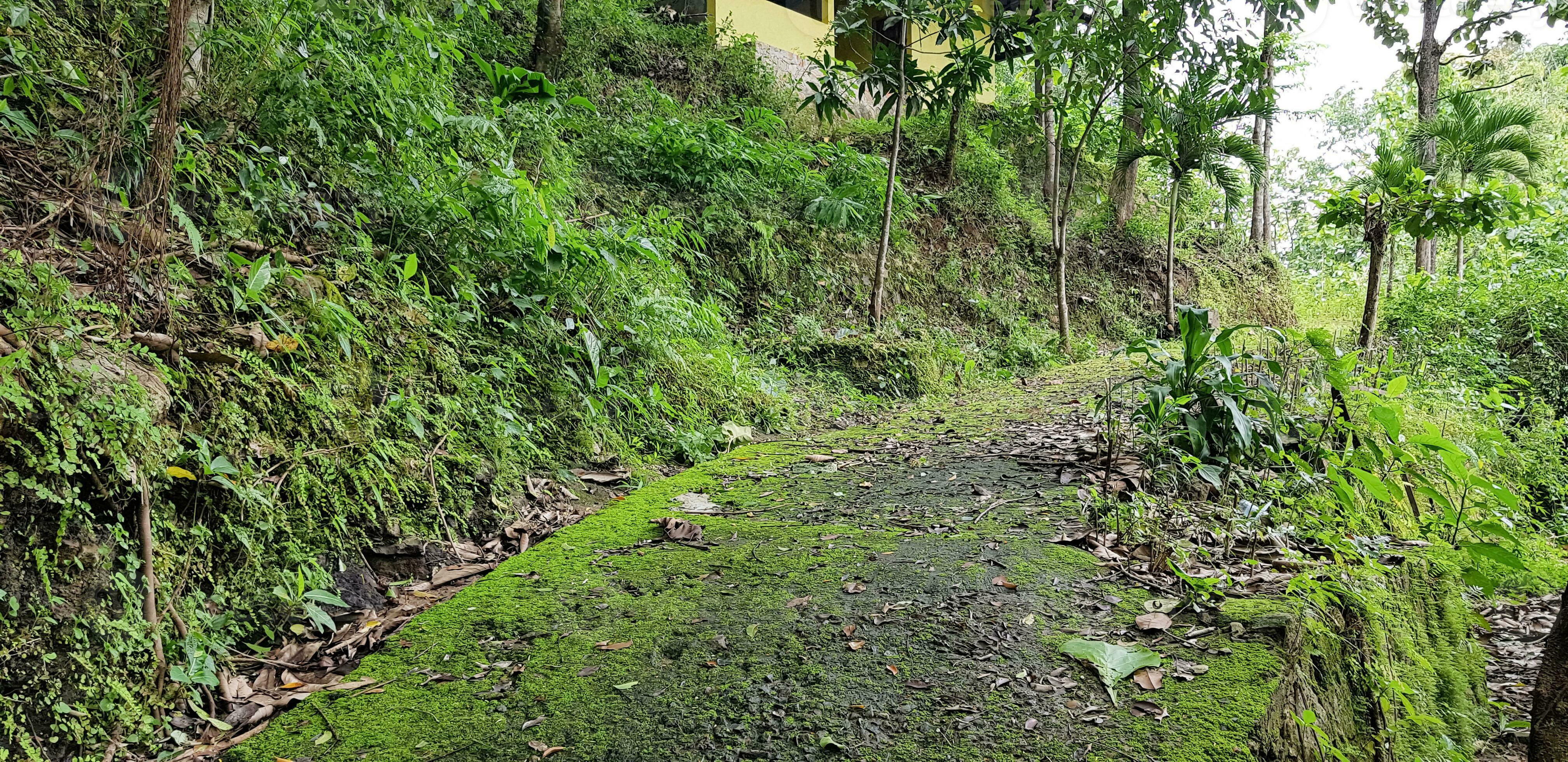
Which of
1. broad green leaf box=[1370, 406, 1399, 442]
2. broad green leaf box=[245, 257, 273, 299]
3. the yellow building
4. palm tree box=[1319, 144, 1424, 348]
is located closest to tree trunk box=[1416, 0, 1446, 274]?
palm tree box=[1319, 144, 1424, 348]

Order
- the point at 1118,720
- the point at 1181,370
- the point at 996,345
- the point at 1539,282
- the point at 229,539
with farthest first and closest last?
the point at 1539,282 → the point at 996,345 → the point at 1181,370 → the point at 229,539 → the point at 1118,720

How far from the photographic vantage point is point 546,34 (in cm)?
745

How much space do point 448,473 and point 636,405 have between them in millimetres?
1397

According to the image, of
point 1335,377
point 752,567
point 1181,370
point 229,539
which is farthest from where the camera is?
point 1181,370

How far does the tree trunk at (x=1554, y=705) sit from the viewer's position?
78.2 inches

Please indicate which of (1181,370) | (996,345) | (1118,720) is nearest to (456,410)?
(1118,720)

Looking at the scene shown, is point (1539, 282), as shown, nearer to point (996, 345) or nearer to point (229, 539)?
point (996, 345)

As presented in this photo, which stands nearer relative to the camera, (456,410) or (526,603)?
(526,603)

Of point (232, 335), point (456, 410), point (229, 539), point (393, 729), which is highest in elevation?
point (232, 335)

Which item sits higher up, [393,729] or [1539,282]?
[1539,282]

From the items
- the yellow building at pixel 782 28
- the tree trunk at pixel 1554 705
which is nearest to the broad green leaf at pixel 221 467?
the tree trunk at pixel 1554 705

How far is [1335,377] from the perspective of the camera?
3.45 m

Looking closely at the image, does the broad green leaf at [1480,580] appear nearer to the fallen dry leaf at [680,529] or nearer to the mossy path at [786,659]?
the mossy path at [786,659]

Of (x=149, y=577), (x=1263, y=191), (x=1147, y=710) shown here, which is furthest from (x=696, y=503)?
(x=1263, y=191)
